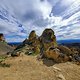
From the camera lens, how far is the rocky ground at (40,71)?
1748 centimetres

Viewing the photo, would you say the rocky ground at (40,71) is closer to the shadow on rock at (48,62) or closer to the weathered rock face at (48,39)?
the shadow on rock at (48,62)

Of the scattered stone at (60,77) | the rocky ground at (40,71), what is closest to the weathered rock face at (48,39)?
the rocky ground at (40,71)

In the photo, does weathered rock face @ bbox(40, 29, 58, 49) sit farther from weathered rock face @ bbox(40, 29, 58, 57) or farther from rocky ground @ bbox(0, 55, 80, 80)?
rocky ground @ bbox(0, 55, 80, 80)

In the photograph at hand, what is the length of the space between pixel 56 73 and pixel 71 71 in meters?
1.64

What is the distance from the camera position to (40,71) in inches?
749

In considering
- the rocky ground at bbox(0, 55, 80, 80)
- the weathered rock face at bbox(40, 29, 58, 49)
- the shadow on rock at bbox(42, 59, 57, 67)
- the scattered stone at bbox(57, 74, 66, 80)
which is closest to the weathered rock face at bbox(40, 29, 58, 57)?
the weathered rock face at bbox(40, 29, 58, 49)

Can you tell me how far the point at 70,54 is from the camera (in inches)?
915

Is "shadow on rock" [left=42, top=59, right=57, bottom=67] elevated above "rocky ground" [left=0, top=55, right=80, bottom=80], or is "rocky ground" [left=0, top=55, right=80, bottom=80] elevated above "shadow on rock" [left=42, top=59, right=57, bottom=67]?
"shadow on rock" [left=42, top=59, right=57, bottom=67]

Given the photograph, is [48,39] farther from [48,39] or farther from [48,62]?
[48,62]

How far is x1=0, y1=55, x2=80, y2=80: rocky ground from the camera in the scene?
17.5 metres

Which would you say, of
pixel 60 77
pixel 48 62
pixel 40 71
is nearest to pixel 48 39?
pixel 48 62

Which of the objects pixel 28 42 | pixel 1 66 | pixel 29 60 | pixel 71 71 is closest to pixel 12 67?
pixel 1 66

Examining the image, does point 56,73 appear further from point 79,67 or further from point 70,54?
point 70,54

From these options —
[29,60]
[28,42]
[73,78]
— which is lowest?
[73,78]
